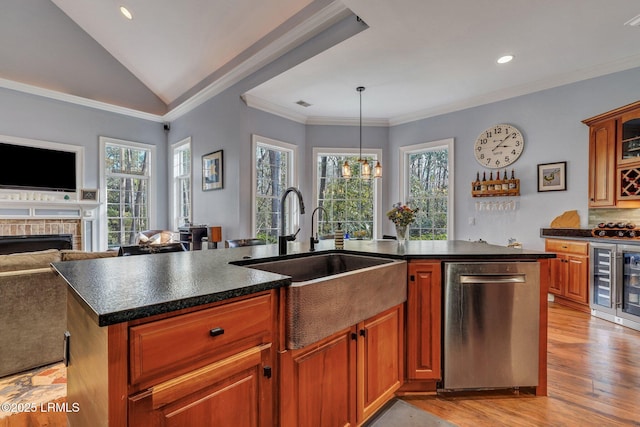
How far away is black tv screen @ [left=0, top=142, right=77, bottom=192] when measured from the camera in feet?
15.0

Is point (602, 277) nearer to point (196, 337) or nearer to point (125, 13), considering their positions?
point (196, 337)

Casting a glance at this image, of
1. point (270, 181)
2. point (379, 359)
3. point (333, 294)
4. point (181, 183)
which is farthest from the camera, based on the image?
point (181, 183)

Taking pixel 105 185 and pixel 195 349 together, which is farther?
pixel 105 185

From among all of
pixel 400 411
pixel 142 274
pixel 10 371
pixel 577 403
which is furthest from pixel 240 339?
pixel 10 371

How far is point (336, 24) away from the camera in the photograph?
321cm

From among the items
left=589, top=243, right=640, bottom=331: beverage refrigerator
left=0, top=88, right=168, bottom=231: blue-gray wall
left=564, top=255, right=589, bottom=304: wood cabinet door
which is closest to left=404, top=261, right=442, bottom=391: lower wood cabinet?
left=589, top=243, right=640, bottom=331: beverage refrigerator

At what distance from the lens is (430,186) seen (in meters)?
5.34

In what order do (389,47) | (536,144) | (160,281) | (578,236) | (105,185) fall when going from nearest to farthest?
(160,281)
(389,47)
(578,236)
(536,144)
(105,185)

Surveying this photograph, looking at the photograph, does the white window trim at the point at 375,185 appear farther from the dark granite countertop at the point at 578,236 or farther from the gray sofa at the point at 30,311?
the gray sofa at the point at 30,311

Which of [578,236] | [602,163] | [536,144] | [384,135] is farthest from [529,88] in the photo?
[384,135]

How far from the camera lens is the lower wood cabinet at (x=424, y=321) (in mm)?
1956

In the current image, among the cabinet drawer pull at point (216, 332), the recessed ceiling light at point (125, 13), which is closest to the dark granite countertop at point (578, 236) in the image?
the cabinet drawer pull at point (216, 332)

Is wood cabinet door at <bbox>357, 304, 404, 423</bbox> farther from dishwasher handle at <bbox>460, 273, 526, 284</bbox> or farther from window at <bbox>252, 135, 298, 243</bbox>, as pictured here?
window at <bbox>252, 135, 298, 243</bbox>

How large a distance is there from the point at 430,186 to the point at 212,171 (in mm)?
3689
